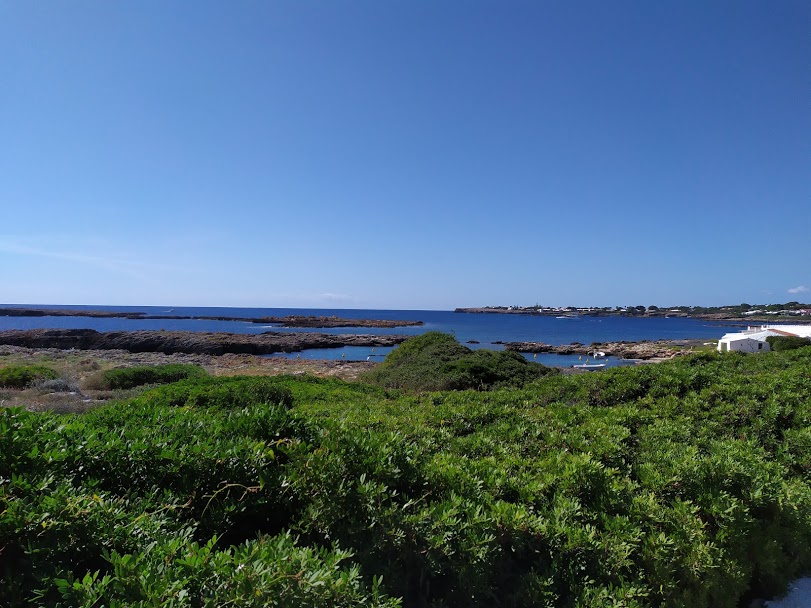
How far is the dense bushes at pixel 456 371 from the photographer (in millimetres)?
15594

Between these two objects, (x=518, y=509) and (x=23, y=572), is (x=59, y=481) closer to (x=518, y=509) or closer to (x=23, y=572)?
(x=23, y=572)

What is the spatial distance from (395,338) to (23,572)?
6176cm

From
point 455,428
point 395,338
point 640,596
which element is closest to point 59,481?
point 640,596

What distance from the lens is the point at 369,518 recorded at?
261cm

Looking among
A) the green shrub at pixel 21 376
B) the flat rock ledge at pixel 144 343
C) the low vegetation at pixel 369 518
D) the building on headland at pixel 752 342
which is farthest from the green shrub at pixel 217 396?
the flat rock ledge at pixel 144 343

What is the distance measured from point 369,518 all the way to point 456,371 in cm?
1367

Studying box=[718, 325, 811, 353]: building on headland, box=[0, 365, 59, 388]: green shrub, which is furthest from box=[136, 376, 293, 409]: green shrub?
box=[718, 325, 811, 353]: building on headland

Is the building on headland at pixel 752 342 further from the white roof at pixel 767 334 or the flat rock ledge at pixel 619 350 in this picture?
the flat rock ledge at pixel 619 350

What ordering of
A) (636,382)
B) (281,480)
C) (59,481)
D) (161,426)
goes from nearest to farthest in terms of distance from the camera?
(59,481)
(281,480)
(161,426)
(636,382)

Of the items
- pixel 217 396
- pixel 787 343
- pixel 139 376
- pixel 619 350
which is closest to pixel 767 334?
pixel 787 343

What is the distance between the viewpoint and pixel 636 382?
730 centimetres

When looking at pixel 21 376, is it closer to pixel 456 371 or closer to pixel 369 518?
pixel 456 371

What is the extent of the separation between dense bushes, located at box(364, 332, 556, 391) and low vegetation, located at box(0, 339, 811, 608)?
1108 centimetres

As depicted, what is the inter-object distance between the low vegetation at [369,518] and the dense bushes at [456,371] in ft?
36.4
